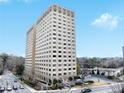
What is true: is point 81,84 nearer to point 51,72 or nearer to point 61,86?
point 61,86

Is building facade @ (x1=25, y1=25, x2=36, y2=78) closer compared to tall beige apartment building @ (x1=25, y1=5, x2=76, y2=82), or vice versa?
tall beige apartment building @ (x1=25, y1=5, x2=76, y2=82)

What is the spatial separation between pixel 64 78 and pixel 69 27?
84.1 feet

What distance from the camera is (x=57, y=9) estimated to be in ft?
277

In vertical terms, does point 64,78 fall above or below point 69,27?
below

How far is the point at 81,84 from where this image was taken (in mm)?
70688

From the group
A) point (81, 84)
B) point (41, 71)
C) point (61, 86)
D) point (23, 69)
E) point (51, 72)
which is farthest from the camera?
point (23, 69)

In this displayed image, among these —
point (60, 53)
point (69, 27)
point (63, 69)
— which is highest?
point (69, 27)

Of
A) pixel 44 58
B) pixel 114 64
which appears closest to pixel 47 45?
pixel 44 58

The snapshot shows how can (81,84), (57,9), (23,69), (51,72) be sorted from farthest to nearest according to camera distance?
1. (23,69)
2. (57,9)
3. (51,72)
4. (81,84)

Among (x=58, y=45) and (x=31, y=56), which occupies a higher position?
(x=58, y=45)

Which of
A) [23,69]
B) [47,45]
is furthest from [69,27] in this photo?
[23,69]

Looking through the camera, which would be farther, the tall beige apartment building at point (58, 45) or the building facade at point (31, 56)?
the building facade at point (31, 56)

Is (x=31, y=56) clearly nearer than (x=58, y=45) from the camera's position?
No

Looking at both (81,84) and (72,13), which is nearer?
(81,84)
